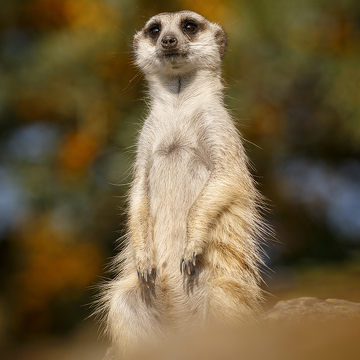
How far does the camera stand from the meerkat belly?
12.2 feet

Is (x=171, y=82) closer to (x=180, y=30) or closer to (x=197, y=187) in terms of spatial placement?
(x=180, y=30)

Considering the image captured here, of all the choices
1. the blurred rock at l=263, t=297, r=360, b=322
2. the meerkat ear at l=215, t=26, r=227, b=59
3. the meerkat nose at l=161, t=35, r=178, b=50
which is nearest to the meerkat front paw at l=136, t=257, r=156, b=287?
the blurred rock at l=263, t=297, r=360, b=322

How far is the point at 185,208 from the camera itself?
3.78 meters

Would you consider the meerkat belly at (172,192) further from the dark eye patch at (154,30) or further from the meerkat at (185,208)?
the dark eye patch at (154,30)

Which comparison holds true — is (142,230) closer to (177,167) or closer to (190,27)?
(177,167)

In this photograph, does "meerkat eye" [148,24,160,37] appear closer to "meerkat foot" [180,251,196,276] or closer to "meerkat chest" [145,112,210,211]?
"meerkat chest" [145,112,210,211]

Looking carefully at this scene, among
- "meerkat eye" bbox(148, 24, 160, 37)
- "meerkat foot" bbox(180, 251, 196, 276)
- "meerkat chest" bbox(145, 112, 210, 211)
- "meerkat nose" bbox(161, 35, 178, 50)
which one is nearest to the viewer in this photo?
"meerkat foot" bbox(180, 251, 196, 276)

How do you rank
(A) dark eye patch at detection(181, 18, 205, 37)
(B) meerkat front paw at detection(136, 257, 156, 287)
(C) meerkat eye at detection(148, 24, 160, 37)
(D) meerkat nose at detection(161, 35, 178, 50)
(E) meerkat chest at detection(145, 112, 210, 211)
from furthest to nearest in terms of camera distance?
(C) meerkat eye at detection(148, 24, 160, 37)
(A) dark eye patch at detection(181, 18, 205, 37)
(D) meerkat nose at detection(161, 35, 178, 50)
(E) meerkat chest at detection(145, 112, 210, 211)
(B) meerkat front paw at detection(136, 257, 156, 287)

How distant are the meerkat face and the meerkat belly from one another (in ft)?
2.35

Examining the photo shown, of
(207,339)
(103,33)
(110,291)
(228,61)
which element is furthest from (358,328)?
(103,33)

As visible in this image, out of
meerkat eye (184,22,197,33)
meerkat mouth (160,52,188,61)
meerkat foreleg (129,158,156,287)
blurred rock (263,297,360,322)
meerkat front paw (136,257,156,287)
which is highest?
meerkat eye (184,22,197,33)

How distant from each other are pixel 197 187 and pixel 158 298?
0.89 meters

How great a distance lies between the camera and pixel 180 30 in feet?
13.8

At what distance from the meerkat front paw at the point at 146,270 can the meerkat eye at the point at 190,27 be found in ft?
6.58
